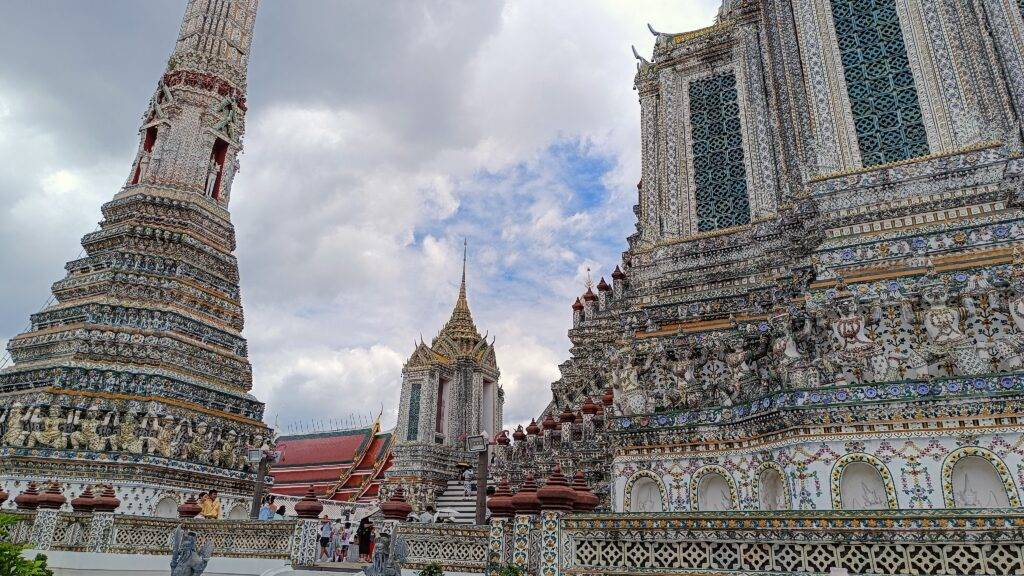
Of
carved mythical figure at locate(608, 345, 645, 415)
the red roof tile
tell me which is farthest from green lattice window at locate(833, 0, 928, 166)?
the red roof tile

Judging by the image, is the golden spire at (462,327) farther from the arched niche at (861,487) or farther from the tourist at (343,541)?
the arched niche at (861,487)

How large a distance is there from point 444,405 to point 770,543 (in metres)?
21.7

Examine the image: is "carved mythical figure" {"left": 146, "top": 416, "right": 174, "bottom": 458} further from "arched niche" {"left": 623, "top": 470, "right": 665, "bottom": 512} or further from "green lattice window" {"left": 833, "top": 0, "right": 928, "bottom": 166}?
"green lattice window" {"left": 833, "top": 0, "right": 928, "bottom": 166}

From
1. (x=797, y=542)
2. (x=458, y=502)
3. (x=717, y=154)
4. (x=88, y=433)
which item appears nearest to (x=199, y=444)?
(x=88, y=433)

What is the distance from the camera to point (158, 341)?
15492 millimetres

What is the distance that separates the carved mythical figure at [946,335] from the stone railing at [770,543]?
3830 mm

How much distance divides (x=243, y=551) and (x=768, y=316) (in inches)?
336

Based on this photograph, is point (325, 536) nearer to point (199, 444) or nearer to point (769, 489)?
point (199, 444)

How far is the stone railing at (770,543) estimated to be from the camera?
4492 millimetres

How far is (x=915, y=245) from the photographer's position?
→ 917 cm

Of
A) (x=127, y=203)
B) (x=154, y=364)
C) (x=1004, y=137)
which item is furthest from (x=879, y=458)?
(x=127, y=203)

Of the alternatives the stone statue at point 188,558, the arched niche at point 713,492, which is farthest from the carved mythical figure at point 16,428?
the arched niche at point 713,492

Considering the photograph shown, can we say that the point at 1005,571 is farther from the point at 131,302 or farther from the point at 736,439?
the point at 131,302

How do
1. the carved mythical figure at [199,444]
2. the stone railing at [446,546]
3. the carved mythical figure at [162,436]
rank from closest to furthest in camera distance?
the stone railing at [446,546]
the carved mythical figure at [162,436]
the carved mythical figure at [199,444]
